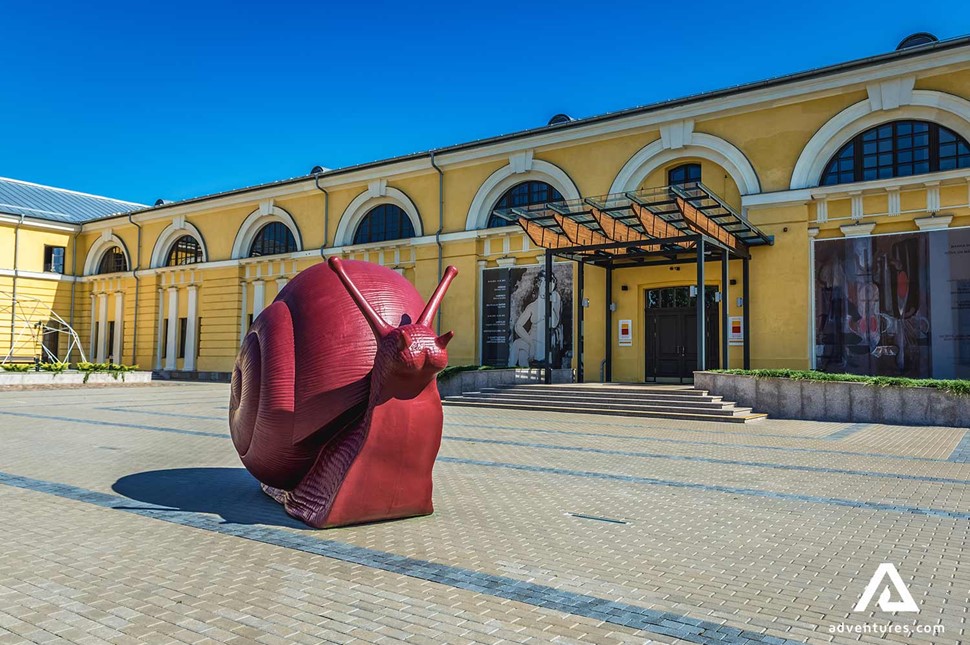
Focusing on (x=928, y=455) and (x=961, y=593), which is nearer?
(x=961, y=593)

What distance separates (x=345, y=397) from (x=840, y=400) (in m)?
13.0

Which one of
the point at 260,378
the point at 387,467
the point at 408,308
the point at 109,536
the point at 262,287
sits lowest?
the point at 109,536

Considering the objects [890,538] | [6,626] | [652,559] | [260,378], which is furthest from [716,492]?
[6,626]

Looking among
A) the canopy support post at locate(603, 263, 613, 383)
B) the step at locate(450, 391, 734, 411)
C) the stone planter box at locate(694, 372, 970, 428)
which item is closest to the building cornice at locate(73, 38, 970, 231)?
the canopy support post at locate(603, 263, 613, 383)

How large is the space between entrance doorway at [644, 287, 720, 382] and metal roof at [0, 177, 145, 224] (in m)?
33.4

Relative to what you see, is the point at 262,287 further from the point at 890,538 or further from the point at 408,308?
the point at 890,538

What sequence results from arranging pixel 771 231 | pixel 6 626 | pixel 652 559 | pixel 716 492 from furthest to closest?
pixel 771 231 → pixel 716 492 → pixel 652 559 → pixel 6 626

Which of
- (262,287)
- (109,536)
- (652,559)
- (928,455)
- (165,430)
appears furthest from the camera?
(262,287)

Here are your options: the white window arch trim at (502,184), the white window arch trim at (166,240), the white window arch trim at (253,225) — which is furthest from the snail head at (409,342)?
the white window arch trim at (166,240)

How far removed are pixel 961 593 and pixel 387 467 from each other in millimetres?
3999

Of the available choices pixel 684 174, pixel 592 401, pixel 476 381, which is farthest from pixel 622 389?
pixel 684 174

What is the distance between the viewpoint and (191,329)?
3400 centimetres

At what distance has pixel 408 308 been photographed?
6.25 m

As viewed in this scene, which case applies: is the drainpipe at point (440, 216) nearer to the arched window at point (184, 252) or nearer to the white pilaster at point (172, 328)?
the arched window at point (184, 252)
